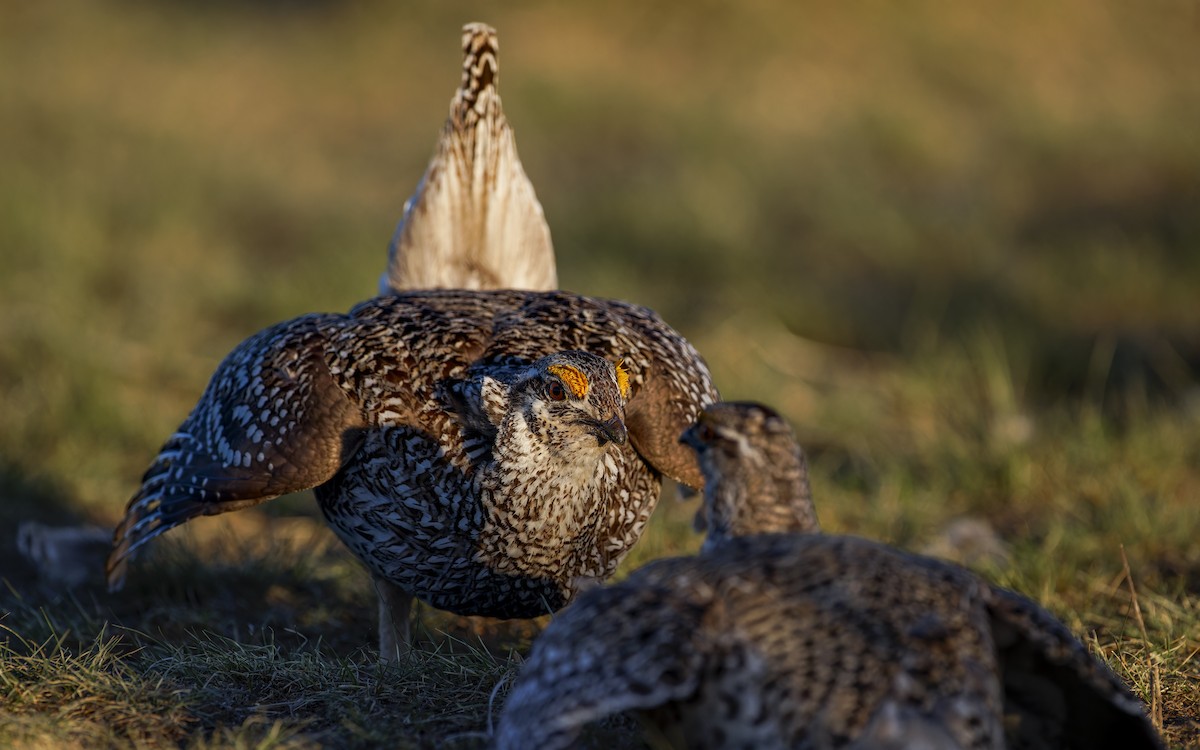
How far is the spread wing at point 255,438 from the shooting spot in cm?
398

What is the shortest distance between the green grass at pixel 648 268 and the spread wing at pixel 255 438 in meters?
0.45

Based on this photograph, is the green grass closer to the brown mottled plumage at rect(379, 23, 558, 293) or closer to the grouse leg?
the grouse leg

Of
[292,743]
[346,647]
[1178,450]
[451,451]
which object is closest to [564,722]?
[292,743]

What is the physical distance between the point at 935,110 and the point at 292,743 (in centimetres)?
1080

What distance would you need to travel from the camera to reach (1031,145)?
463 inches

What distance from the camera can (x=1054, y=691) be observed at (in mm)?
2918

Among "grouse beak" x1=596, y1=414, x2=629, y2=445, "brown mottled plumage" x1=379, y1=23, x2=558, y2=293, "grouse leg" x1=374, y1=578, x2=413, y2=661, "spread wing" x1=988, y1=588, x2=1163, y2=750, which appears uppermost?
"brown mottled plumage" x1=379, y1=23, x2=558, y2=293

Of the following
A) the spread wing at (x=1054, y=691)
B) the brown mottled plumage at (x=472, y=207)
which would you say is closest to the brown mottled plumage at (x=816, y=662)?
the spread wing at (x=1054, y=691)

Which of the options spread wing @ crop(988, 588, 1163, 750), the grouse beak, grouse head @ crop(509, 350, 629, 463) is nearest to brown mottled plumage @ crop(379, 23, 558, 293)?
grouse head @ crop(509, 350, 629, 463)

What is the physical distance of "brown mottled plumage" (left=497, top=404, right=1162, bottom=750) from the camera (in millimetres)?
2559

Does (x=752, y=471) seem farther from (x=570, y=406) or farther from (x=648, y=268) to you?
(x=648, y=268)

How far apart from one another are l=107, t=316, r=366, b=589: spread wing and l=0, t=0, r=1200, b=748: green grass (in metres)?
0.45

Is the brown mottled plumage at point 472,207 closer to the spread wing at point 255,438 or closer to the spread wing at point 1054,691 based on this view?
the spread wing at point 255,438

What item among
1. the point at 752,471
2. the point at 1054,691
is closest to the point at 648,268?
the point at 752,471
